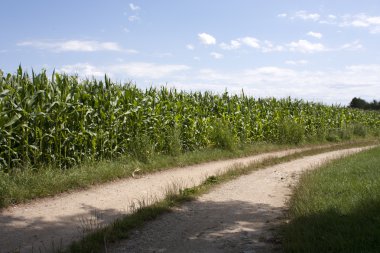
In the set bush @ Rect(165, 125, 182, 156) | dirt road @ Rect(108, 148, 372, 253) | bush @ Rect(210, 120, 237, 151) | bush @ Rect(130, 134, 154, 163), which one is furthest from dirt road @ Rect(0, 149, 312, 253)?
bush @ Rect(210, 120, 237, 151)

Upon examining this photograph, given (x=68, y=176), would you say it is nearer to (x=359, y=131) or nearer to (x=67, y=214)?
(x=67, y=214)

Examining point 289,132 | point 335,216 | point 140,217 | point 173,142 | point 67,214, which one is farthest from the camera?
point 289,132

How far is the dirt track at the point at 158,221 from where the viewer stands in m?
5.75

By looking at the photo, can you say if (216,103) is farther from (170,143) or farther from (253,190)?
(253,190)

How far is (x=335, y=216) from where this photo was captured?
19.6 feet

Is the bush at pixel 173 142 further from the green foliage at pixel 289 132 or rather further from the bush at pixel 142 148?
the green foliage at pixel 289 132

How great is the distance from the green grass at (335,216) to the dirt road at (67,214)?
300 centimetres

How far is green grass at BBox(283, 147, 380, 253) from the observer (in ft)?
16.1

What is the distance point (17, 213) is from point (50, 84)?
440 centimetres

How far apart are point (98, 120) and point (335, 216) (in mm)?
7794

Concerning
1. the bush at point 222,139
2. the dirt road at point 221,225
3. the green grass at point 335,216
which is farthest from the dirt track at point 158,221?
the bush at point 222,139

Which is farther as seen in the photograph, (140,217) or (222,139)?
(222,139)

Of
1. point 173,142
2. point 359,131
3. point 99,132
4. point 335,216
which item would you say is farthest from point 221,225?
point 359,131

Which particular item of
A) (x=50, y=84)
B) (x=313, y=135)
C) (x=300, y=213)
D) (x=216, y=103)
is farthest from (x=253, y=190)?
(x=313, y=135)
